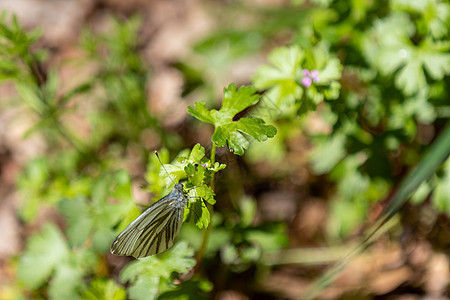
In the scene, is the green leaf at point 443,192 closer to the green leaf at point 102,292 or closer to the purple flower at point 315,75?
the purple flower at point 315,75

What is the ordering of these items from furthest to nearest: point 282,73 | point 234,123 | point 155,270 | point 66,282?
point 66,282
point 282,73
point 155,270
point 234,123

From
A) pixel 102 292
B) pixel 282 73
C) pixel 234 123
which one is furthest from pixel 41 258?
pixel 282 73

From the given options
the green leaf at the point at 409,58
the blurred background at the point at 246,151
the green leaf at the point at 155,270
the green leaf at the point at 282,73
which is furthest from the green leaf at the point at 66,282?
the green leaf at the point at 409,58

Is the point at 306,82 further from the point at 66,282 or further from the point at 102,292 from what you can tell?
the point at 66,282

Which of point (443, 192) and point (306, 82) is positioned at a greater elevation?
point (443, 192)

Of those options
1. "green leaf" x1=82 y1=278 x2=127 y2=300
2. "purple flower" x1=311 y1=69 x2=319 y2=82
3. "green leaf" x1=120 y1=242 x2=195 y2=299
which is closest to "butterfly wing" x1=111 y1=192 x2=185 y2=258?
"green leaf" x1=120 y1=242 x2=195 y2=299

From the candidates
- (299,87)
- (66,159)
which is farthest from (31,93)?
(299,87)
